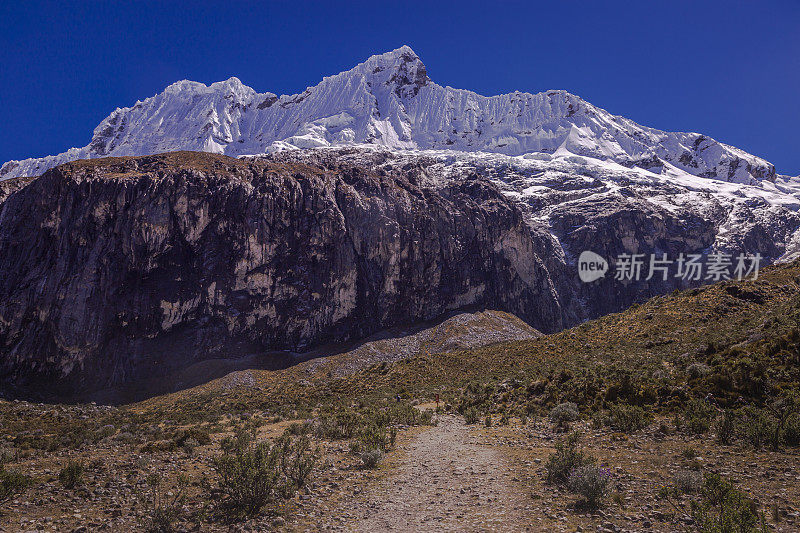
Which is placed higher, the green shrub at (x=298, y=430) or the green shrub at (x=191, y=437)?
the green shrub at (x=298, y=430)

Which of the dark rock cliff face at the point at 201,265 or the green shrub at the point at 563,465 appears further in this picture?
the dark rock cliff face at the point at 201,265

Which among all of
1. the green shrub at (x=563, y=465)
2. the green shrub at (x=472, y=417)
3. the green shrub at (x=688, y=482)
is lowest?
the green shrub at (x=472, y=417)

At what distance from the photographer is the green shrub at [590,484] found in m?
9.48

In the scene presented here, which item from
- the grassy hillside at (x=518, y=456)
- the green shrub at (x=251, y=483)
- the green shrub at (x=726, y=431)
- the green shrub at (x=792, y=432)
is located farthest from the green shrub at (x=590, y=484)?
the green shrub at (x=251, y=483)

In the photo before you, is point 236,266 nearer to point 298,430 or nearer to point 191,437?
point 298,430

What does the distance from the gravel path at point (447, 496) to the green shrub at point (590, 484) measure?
49.9 inches

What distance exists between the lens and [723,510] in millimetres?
7457

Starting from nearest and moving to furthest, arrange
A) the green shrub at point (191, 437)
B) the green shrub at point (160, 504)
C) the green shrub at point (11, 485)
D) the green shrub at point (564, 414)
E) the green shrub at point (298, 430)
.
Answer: the green shrub at point (160, 504)
the green shrub at point (11, 485)
the green shrub at point (191, 437)
the green shrub at point (564, 414)
the green shrub at point (298, 430)

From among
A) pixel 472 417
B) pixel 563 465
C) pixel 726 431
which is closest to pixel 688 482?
pixel 563 465

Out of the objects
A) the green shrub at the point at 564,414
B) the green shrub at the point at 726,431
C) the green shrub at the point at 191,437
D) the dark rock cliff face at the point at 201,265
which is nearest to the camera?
the green shrub at the point at 726,431

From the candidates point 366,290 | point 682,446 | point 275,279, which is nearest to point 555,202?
point 366,290

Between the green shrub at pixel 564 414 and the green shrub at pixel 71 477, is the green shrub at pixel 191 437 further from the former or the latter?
the green shrub at pixel 564 414

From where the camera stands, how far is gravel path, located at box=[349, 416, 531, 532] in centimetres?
955

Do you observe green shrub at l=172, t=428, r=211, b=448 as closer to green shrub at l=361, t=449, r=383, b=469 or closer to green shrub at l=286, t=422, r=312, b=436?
green shrub at l=286, t=422, r=312, b=436
